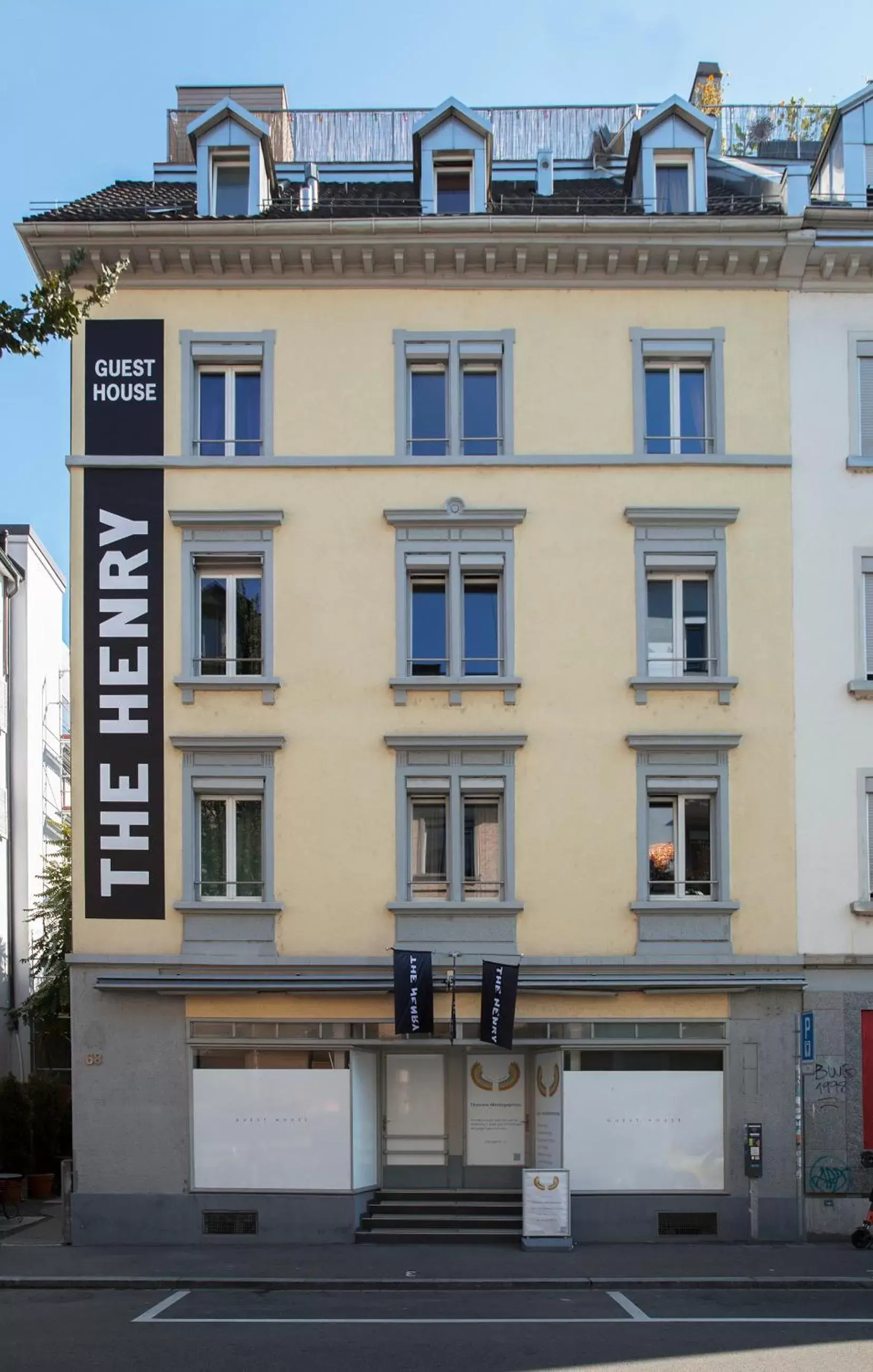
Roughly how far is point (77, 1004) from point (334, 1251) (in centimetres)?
521

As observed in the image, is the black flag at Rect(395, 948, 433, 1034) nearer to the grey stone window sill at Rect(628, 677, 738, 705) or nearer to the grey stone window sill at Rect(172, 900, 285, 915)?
the grey stone window sill at Rect(172, 900, 285, 915)

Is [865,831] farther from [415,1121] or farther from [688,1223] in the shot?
[415,1121]

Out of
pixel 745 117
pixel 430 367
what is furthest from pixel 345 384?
pixel 745 117

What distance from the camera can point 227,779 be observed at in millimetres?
22375

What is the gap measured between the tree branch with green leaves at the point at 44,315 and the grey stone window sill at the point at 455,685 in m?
10.8

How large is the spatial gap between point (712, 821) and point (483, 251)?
9413 mm

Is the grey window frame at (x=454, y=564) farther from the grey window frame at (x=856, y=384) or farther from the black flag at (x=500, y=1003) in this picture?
the grey window frame at (x=856, y=384)

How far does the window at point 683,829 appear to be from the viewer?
72.6 ft

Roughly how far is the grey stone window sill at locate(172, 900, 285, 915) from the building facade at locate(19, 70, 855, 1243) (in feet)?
0.21

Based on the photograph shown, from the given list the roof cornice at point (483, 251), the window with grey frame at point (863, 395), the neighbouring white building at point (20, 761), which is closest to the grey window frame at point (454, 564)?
the roof cornice at point (483, 251)

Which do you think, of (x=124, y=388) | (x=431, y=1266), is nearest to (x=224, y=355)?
(x=124, y=388)

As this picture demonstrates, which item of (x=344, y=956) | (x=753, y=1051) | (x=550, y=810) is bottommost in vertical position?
(x=753, y=1051)

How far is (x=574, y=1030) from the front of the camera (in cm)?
2208

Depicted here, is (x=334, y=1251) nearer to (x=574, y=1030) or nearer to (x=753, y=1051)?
(x=574, y=1030)
